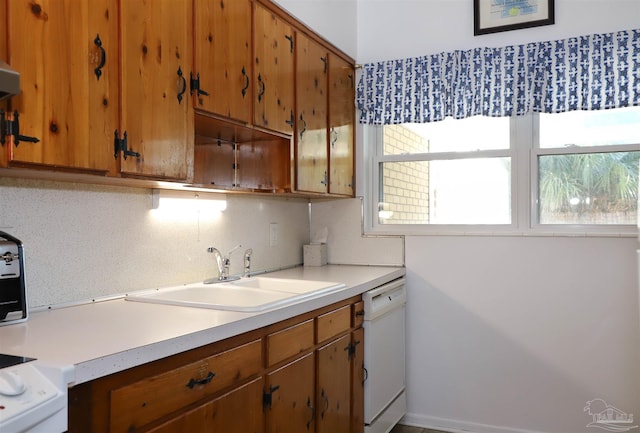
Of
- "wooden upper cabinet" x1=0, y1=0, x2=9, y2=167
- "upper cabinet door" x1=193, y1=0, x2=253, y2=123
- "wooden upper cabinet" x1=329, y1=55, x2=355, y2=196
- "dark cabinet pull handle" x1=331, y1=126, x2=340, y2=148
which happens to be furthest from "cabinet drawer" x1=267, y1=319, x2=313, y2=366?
"dark cabinet pull handle" x1=331, y1=126, x2=340, y2=148

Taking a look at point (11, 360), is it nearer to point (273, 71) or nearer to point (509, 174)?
point (273, 71)

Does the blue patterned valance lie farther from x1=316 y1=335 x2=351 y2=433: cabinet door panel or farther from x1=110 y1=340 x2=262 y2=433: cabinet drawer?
x1=110 y1=340 x2=262 y2=433: cabinet drawer

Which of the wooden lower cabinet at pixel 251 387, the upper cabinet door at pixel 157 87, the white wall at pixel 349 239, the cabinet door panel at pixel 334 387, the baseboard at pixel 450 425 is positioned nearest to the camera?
the wooden lower cabinet at pixel 251 387

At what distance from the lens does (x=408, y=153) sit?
336 cm

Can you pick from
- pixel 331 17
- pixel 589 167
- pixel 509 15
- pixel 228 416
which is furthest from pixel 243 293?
pixel 509 15

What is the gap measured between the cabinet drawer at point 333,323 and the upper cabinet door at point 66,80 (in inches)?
40.6

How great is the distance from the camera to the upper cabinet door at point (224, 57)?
199cm

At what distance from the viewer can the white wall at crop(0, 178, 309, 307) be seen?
1.75 metres

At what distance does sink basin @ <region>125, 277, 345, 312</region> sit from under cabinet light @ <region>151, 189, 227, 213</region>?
0.35 meters

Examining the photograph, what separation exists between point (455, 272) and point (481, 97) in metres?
1.00

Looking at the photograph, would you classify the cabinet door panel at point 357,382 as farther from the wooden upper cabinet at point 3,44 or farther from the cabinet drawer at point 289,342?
the wooden upper cabinet at point 3,44

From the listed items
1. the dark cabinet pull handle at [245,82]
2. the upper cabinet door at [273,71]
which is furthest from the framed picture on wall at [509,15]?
the dark cabinet pull handle at [245,82]

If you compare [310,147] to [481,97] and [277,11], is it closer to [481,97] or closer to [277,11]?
[277,11]

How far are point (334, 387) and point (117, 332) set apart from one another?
1.14m
